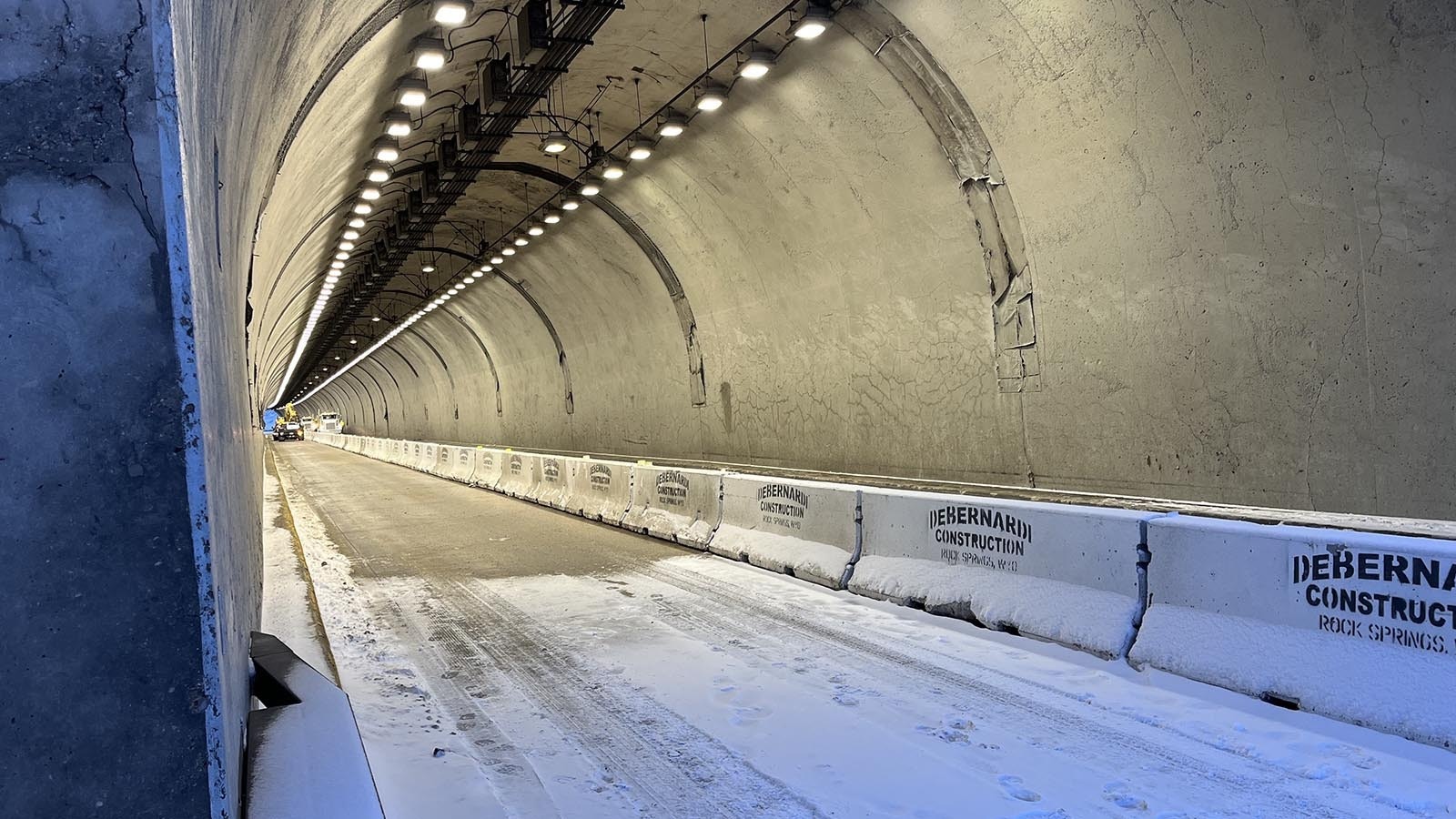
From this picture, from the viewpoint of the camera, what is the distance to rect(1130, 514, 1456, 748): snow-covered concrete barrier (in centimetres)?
473

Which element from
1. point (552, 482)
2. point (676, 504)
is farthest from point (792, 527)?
point (552, 482)

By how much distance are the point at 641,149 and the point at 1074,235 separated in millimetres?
8679

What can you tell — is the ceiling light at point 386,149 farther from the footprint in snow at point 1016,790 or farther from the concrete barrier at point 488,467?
the footprint in snow at point 1016,790

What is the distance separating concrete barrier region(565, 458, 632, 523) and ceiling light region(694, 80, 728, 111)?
241 inches

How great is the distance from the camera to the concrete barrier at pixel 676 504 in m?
12.1

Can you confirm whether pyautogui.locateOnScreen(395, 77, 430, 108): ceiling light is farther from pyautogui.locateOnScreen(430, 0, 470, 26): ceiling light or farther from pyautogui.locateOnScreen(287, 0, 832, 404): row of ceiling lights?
pyautogui.locateOnScreen(430, 0, 470, 26): ceiling light

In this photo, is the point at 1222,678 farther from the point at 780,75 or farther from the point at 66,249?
the point at 780,75

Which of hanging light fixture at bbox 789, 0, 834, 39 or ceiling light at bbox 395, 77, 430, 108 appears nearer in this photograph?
hanging light fixture at bbox 789, 0, 834, 39

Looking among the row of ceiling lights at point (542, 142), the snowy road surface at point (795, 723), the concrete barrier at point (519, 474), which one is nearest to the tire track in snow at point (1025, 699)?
the snowy road surface at point (795, 723)

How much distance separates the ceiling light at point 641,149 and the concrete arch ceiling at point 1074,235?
2.01 feet

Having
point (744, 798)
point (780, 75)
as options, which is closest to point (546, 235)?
point (780, 75)

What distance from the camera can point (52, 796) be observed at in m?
2.11

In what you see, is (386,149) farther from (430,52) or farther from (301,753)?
(301,753)

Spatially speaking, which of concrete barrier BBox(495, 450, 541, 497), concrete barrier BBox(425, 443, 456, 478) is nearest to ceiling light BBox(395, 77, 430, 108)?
concrete barrier BBox(495, 450, 541, 497)
